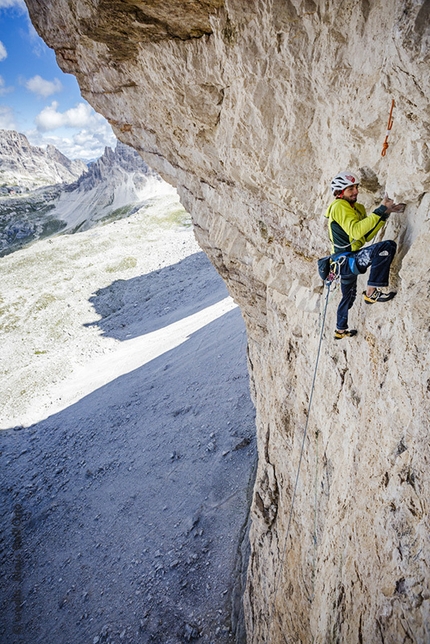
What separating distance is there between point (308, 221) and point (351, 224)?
2.82 meters

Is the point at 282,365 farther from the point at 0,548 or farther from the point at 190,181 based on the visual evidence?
the point at 0,548

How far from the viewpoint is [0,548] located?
891 inches

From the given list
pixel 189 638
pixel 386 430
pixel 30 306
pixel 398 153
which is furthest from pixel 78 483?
pixel 30 306

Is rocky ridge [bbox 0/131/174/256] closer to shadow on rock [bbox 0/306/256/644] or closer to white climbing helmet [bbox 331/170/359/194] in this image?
shadow on rock [bbox 0/306/256/644]

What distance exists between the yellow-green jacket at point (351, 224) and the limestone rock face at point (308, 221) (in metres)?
0.34

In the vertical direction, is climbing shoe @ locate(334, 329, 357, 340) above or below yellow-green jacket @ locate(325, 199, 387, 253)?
below

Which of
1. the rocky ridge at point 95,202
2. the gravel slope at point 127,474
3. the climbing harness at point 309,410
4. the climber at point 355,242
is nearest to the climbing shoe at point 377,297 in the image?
the climber at point 355,242

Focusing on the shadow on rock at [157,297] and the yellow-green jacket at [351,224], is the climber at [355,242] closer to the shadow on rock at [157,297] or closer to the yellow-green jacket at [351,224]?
the yellow-green jacket at [351,224]

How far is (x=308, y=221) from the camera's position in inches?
314

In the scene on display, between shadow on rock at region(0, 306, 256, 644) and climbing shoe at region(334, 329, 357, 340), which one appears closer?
climbing shoe at region(334, 329, 357, 340)

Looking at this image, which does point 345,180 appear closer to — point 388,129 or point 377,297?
point 388,129

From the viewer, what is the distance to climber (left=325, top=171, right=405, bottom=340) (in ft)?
15.9

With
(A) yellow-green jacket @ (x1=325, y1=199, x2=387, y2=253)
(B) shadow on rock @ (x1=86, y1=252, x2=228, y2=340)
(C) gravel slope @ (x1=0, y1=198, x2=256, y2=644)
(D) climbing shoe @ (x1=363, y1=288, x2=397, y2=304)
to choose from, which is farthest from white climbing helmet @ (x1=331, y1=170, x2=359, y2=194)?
(B) shadow on rock @ (x1=86, y1=252, x2=228, y2=340)

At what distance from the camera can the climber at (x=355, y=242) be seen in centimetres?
484
